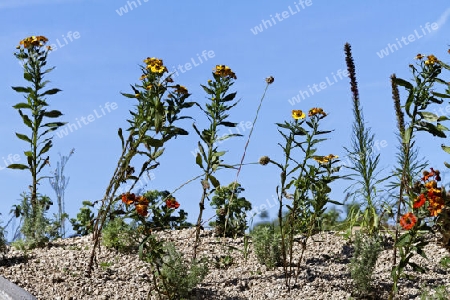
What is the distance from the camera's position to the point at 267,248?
5285 mm

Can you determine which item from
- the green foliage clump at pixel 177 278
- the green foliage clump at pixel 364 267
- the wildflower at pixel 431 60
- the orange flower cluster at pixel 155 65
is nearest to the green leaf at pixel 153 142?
the orange flower cluster at pixel 155 65

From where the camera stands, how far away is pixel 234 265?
5.45 meters

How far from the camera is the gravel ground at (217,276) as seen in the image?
478 cm

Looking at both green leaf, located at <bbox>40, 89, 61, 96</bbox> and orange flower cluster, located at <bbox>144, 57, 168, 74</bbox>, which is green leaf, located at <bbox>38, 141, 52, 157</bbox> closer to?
green leaf, located at <bbox>40, 89, 61, 96</bbox>

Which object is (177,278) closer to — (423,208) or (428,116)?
(423,208)

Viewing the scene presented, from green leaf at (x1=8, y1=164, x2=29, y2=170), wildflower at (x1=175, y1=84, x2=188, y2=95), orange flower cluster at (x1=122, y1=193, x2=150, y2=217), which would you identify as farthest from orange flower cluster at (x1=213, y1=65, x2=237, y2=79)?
green leaf at (x1=8, y1=164, x2=29, y2=170)

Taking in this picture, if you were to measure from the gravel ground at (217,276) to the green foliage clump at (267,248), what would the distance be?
0.07m

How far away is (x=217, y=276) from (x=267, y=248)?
0.47 metres

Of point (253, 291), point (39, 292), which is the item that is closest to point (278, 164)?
point (253, 291)

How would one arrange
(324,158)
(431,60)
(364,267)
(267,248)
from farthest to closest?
(267,248), (324,158), (364,267), (431,60)

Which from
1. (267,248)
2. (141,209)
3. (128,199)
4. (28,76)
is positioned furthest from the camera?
(28,76)

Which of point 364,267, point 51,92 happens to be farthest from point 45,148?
point 364,267

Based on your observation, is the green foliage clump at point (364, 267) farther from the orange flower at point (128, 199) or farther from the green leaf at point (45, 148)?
the green leaf at point (45, 148)

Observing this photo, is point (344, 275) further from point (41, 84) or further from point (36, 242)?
point (41, 84)
